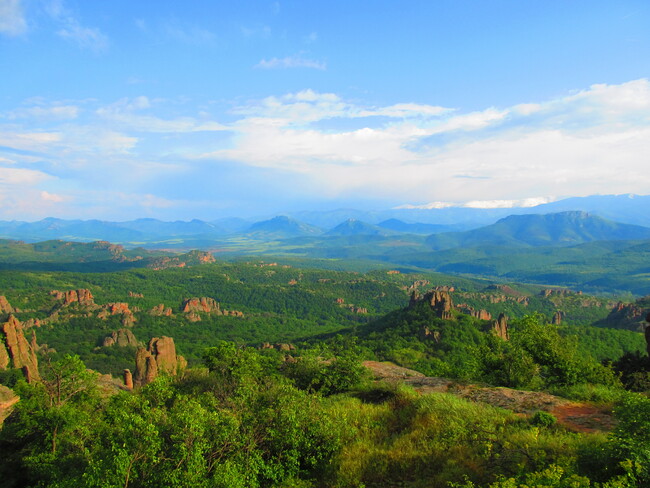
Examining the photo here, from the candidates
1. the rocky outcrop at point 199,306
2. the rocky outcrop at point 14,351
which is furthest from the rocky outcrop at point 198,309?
the rocky outcrop at point 14,351

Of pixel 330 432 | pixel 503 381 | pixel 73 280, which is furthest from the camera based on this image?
pixel 73 280

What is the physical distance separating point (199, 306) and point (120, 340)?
51.8m

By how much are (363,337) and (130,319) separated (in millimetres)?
84714

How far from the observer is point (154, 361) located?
54.7 m

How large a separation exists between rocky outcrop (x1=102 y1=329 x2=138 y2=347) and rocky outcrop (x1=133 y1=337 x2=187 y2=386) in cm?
3994

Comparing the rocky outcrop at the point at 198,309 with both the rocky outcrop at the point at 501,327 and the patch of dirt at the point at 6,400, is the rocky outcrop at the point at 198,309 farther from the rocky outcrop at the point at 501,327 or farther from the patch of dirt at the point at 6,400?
the rocky outcrop at the point at 501,327

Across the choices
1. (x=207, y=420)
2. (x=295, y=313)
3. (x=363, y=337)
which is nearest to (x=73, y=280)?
(x=295, y=313)

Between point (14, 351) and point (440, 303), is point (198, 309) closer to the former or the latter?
point (14, 351)

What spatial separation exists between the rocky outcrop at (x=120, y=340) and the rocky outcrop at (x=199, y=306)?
138ft

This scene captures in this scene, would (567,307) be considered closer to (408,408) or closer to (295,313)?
(295,313)

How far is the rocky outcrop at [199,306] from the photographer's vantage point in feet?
449

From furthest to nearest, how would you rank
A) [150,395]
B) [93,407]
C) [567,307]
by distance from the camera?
1. [567,307]
2. [93,407]
3. [150,395]

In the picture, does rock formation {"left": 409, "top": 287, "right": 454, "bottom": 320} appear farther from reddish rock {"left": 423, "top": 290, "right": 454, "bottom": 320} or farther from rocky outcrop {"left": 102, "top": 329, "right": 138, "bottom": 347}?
rocky outcrop {"left": 102, "top": 329, "right": 138, "bottom": 347}

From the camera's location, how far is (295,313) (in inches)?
6516
